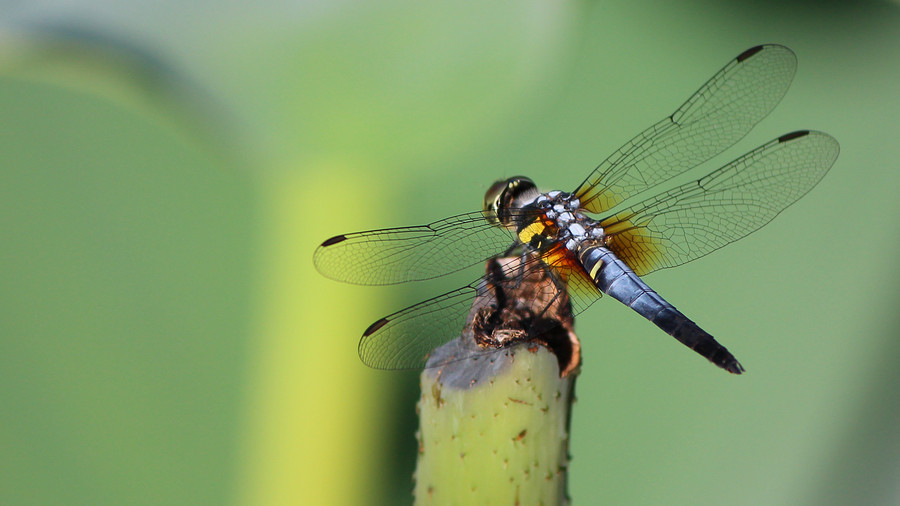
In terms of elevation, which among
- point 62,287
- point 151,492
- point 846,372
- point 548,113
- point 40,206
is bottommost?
point 151,492

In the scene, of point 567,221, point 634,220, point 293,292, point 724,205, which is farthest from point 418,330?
point 724,205

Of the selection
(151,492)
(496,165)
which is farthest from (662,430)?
(151,492)

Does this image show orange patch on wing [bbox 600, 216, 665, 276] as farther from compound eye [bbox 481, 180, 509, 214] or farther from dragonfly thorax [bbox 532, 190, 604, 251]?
compound eye [bbox 481, 180, 509, 214]

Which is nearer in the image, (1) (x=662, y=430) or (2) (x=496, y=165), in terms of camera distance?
(1) (x=662, y=430)

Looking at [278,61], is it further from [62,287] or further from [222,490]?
[222,490]

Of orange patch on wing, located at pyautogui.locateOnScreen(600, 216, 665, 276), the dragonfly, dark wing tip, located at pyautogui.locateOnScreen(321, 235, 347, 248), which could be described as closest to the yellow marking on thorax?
the dragonfly

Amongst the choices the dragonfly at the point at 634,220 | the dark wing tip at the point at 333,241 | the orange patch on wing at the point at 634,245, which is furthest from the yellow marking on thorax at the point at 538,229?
the dark wing tip at the point at 333,241
